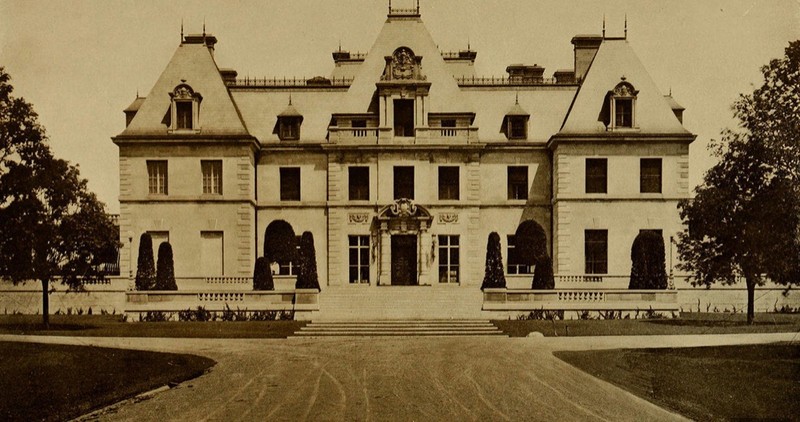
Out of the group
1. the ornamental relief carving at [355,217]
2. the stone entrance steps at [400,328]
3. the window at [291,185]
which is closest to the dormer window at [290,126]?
the window at [291,185]

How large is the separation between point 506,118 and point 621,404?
2923cm

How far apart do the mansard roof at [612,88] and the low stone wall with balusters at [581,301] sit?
462 inches

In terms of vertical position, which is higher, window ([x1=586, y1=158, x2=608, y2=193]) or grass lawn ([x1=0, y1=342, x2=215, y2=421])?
window ([x1=586, y1=158, x2=608, y2=193])

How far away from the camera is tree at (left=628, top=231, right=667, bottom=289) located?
3109cm

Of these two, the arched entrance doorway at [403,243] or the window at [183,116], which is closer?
the arched entrance doorway at [403,243]

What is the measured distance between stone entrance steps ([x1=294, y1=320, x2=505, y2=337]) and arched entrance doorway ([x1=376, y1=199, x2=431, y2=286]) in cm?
1155

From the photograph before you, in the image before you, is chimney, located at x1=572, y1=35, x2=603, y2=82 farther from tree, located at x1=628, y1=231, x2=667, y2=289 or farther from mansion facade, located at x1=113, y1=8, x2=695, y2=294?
tree, located at x1=628, y1=231, x2=667, y2=289

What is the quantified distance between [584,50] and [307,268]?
22761 millimetres

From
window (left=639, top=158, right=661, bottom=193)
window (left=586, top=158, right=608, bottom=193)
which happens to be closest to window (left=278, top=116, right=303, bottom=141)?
window (left=586, top=158, right=608, bottom=193)

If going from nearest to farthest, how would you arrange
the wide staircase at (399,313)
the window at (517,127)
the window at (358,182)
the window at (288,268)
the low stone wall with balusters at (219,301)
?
the wide staircase at (399,313)
the low stone wall with balusters at (219,301)
the window at (288,268)
the window at (358,182)
the window at (517,127)

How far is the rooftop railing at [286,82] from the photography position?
43.1 m

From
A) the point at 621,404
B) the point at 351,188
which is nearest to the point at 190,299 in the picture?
the point at 351,188

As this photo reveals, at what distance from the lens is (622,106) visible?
129ft

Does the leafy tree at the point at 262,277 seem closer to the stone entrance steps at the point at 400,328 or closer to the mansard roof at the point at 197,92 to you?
the stone entrance steps at the point at 400,328
